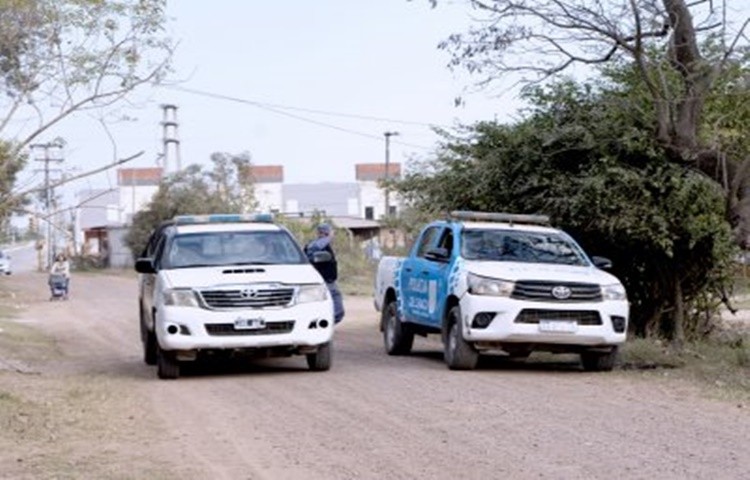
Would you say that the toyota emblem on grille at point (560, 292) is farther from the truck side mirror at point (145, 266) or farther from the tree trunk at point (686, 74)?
the truck side mirror at point (145, 266)

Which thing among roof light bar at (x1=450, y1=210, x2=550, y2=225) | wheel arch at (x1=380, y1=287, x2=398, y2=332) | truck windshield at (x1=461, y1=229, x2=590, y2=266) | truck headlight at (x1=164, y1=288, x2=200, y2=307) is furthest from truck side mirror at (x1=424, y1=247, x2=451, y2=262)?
truck headlight at (x1=164, y1=288, x2=200, y2=307)

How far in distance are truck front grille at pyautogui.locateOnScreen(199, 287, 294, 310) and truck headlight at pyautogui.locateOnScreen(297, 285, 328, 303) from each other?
26cm

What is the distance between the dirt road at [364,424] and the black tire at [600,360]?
0.77 ft

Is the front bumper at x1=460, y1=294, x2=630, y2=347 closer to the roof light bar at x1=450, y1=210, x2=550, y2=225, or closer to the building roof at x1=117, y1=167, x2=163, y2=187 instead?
the roof light bar at x1=450, y1=210, x2=550, y2=225

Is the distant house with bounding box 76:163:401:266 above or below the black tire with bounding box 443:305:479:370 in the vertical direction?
above

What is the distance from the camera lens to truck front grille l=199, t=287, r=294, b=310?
43.7 feet

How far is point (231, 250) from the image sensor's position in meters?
14.8

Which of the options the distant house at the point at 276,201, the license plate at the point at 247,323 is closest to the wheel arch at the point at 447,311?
the license plate at the point at 247,323

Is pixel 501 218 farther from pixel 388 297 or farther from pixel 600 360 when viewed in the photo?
pixel 388 297

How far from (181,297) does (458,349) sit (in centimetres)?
317

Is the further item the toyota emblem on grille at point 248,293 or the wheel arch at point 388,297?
the wheel arch at point 388,297

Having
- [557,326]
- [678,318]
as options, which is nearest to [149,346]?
[557,326]

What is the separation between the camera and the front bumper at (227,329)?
1317cm

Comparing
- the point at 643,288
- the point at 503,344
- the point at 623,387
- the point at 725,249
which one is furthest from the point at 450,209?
the point at 623,387
